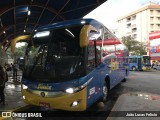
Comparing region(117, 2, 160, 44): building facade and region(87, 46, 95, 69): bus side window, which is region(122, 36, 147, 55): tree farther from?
region(87, 46, 95, 69): bus side window

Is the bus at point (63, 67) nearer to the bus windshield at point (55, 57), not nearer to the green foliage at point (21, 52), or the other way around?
the bus windshield at point (55, 57)

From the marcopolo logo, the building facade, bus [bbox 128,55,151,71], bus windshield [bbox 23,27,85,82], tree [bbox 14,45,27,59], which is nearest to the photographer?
bus windshield [bbox 23,27,85,82]

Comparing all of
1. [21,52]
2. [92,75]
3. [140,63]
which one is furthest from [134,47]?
[92,75]

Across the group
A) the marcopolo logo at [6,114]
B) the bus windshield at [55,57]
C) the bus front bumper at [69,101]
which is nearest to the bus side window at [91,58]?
the bus windshield at [55,57]

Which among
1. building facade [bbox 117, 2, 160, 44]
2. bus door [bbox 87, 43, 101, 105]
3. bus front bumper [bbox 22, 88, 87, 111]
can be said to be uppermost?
building facade [bbox 117, 2, 160, 44]

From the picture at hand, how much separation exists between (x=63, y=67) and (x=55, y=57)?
1.52 feet

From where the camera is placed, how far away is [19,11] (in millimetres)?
19391

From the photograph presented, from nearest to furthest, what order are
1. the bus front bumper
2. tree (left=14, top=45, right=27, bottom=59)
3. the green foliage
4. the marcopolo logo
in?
the bus front bumper
the marcopolo logo
tree (left=14, top=45, right=27, bottom=59)
the green foliage

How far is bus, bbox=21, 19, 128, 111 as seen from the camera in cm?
691

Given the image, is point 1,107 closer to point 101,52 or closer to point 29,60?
point 29,60

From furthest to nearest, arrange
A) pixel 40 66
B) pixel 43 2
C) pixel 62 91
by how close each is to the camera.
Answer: pixel 43 2
pixel 40 66
pixel 62 91

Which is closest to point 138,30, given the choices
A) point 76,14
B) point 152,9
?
point 152,9

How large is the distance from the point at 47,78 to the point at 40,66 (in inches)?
18.9

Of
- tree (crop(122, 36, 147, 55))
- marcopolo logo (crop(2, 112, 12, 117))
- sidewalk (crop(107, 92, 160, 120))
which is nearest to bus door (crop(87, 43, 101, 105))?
sidewalk (crop(107, 92, 160, 120))
